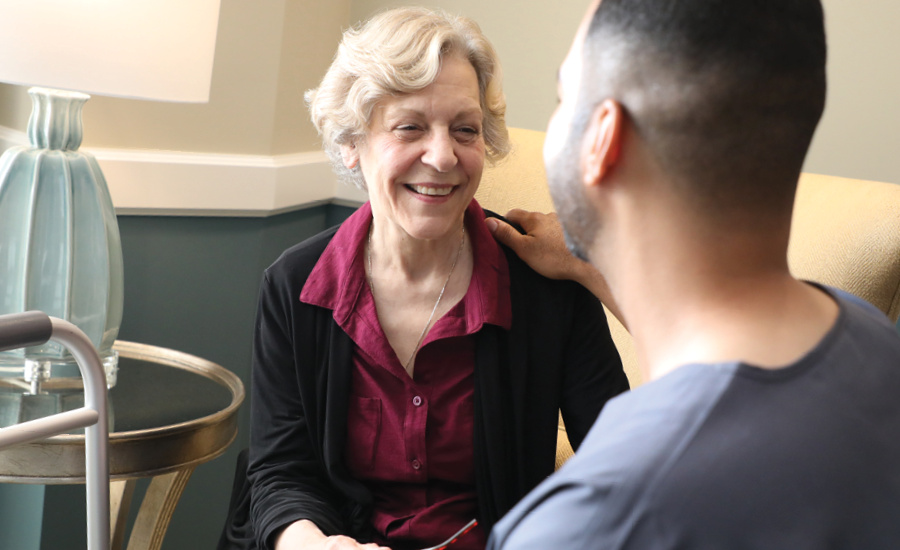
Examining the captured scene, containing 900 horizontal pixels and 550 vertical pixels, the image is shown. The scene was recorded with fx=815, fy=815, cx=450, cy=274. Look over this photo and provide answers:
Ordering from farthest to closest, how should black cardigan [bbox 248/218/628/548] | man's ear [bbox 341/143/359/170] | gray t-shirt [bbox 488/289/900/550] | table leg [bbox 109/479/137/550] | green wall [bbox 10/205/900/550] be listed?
green wall [bbox 10/205/900/550] → table leg [bbox 109/479/137/550] → man's ear [bbox 341/143/359/170] → black cardigan [bbox 248/218/628/548] → gray t-shirt [bbox 488/289/900/550]

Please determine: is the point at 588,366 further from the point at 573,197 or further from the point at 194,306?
the point at 194,306

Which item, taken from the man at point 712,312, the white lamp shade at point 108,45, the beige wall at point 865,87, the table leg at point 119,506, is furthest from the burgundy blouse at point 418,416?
the beige wall at point 865,87

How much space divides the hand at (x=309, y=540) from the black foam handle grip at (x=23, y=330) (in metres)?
0.45

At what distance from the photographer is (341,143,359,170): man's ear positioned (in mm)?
1342

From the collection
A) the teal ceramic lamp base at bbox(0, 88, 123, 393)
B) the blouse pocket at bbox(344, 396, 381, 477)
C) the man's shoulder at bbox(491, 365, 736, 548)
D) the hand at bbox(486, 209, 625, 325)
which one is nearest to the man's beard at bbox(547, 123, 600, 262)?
the man's shoulder at bbox(491, 365, 736, 548)

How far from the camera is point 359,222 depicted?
137 cm

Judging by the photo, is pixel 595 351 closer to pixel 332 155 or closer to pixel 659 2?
pixel 332 155

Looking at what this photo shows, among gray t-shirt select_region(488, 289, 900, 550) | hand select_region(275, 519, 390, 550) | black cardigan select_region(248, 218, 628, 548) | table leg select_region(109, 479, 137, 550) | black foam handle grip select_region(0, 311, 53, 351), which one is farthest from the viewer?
table leg select_region(109, 479, 137, 550)

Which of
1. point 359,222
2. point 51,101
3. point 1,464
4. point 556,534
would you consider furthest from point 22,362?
point 556,534

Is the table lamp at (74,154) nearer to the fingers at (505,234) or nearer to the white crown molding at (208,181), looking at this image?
the white crown molding at (208,181)

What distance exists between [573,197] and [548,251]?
27.0 inches

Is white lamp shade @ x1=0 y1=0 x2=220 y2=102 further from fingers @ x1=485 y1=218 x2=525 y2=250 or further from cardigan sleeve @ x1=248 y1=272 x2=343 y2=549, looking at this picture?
fingers @ x1=485 y1=218 x2=525 y2=250

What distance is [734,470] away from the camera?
0.46 m

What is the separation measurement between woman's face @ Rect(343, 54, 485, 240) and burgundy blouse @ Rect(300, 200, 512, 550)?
130 mm
